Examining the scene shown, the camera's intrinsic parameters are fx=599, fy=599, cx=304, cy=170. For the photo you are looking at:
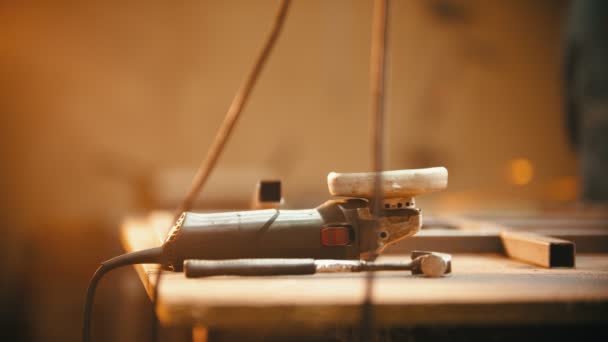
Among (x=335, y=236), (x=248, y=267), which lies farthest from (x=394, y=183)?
(x=248, y=267)

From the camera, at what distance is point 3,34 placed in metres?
4.20

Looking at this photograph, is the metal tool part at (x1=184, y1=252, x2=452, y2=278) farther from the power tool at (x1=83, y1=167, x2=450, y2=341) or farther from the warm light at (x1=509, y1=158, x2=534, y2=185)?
the warm light at (x1=509, y1=158, x2=534, y2=185)

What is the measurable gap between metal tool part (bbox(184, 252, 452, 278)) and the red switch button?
0.04 meters

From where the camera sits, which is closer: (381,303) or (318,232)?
(381,303)

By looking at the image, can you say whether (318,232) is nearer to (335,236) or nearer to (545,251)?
(335,236)

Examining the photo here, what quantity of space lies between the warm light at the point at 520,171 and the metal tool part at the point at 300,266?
4063 mm

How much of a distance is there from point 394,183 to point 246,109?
12.3ft

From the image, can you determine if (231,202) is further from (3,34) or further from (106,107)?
(3,34)

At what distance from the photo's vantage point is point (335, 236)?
73 centimetres

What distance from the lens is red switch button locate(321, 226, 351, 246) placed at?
0.73 m

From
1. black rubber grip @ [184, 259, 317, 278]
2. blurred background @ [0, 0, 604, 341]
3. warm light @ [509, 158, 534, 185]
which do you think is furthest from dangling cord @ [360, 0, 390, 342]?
warm light @ [509, 158, 534, 185]

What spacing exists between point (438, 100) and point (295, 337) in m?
3.96

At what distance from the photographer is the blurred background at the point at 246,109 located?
4.14 metres

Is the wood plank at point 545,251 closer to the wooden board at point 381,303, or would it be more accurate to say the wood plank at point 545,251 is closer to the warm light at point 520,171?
the wooden board at point 381,303
